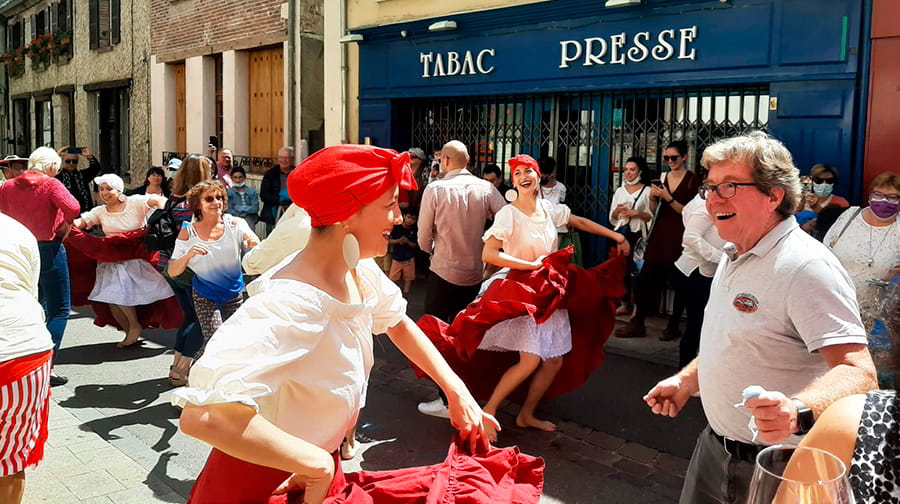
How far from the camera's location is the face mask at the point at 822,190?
6844 mm

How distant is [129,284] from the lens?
766 cm

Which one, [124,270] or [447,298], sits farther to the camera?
[124,270]

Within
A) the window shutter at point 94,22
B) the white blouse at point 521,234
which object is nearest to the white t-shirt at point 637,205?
the white blouse at point 521,234

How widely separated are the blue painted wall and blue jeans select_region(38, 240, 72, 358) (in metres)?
5.81

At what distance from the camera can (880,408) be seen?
1422mm

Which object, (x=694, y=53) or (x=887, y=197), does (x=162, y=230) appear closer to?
(x=694, y=53)

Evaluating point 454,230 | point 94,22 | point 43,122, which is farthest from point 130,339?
point 43,122

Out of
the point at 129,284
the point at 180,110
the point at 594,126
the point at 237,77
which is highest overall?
the point at 237,77

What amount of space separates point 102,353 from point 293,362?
20.7 ft

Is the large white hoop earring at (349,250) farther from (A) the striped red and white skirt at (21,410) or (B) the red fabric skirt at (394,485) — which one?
(A) the striped red and white skirt at (21,410)

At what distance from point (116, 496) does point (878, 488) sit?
3995 millimetres

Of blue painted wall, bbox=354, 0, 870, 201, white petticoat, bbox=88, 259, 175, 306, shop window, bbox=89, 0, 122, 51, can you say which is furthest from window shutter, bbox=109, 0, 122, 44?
white petticoat, bbox=88, 259, 175, 306

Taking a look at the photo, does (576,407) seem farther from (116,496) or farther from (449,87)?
(449,87)

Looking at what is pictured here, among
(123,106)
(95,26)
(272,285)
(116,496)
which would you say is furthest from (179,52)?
(272,285)
